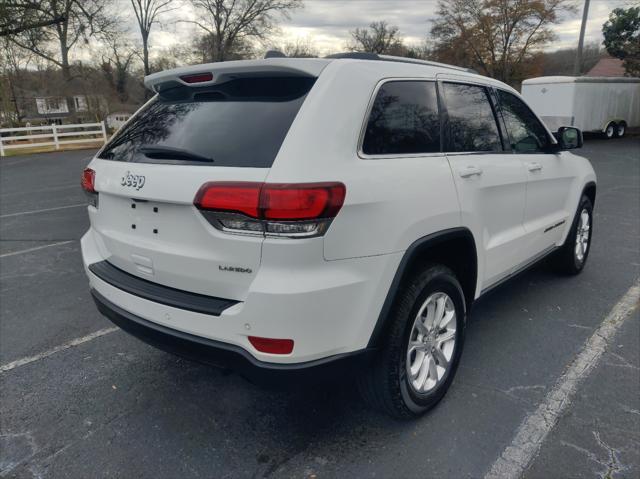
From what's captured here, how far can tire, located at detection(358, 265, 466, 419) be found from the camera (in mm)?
2355

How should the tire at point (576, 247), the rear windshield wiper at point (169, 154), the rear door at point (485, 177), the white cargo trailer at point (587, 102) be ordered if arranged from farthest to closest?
the white cargo trailer at point (587, 102)
the tire at point (576, 247)
the rear door at point (485, 177)
the rear windshield wiper at point (169, 154)

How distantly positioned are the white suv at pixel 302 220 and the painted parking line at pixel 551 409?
1.56ft

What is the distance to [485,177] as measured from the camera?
299cm

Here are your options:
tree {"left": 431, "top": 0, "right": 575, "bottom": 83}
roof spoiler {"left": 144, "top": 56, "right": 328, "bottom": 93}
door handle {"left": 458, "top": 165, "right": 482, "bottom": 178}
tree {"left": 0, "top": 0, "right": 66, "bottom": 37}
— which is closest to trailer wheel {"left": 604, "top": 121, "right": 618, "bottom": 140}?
tree {"left": 431, "top": 0, "right": 575, "bottom": 83}

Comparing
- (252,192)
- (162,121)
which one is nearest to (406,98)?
(252,192)

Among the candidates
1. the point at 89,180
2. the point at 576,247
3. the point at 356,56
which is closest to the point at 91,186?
the point at 89,180

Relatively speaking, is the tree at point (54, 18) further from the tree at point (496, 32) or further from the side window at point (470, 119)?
the tree at point (496, 32)

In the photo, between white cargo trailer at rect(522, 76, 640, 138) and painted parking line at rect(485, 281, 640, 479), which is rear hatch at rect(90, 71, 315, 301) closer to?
painted parking line at rect(485, 281, 640, 479)

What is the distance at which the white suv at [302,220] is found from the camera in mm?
1992

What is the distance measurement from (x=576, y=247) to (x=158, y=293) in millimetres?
4128

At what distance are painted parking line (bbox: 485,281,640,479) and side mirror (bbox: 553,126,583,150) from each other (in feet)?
4.83

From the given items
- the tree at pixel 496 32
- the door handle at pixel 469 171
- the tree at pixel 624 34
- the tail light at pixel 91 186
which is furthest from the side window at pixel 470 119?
the tree at pixel 496 32

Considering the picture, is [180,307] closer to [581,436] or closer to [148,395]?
[148,395]

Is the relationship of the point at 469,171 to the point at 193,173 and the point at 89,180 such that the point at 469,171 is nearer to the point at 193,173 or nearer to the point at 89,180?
the point at 193,173
